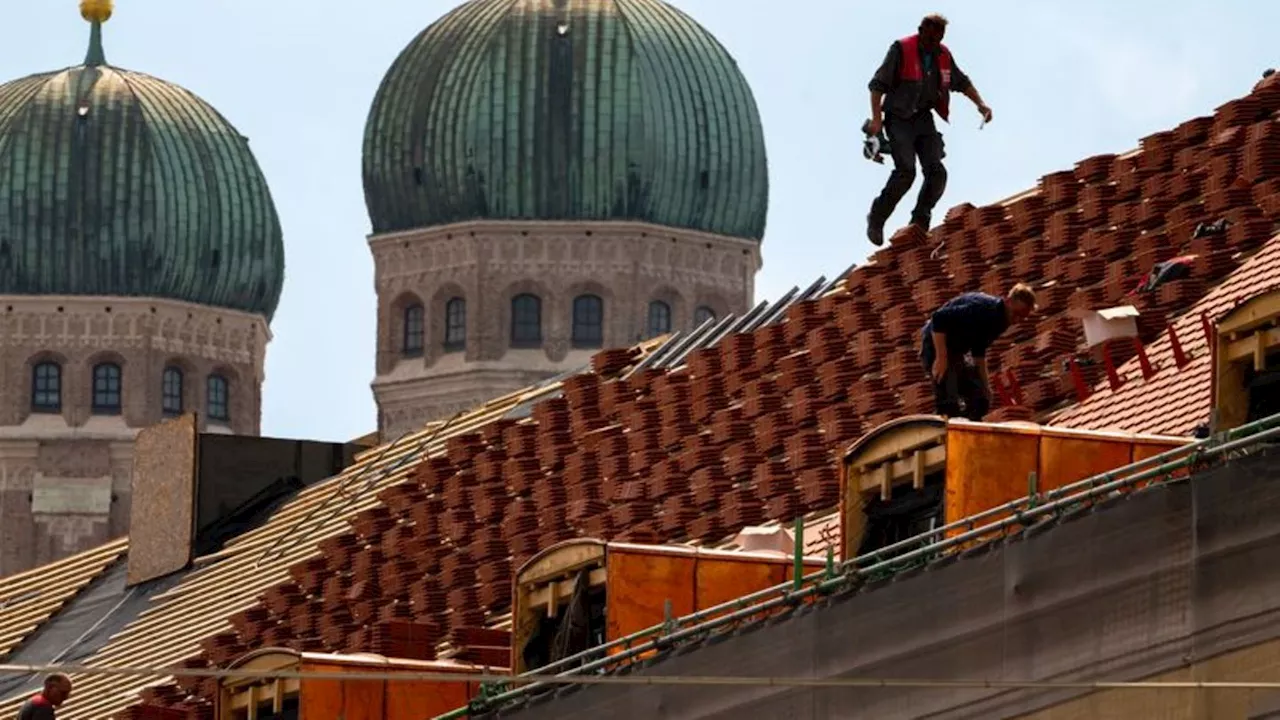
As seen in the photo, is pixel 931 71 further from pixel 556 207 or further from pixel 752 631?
pixel 556 207

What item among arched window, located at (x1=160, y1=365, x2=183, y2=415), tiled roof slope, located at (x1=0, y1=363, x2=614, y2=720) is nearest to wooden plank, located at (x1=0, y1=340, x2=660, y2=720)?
tiled roof slope, located at (x1=0, y1=363, x2=614, y2=720)

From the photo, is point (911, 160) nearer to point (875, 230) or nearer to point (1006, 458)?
point (875, 230)

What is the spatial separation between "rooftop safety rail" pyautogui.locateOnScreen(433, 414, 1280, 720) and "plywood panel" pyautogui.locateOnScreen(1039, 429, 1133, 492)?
2.40 feet

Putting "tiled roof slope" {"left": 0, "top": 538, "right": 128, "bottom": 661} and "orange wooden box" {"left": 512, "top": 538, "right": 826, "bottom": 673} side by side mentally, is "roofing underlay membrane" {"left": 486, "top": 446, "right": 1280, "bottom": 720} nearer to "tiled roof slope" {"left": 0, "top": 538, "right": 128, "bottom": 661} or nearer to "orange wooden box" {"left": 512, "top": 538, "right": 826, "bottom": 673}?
"orange wooden box" {"left": 512, "top": 538, "right": 826, "bottom": 673}

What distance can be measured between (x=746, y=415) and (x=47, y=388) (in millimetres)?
96838

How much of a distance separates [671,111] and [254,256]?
1229cm

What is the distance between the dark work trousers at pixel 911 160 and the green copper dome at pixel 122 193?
323ft

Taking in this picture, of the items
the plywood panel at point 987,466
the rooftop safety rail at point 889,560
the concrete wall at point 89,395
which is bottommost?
the rooftop safety rail at point 889,560

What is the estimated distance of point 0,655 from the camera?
211 ft

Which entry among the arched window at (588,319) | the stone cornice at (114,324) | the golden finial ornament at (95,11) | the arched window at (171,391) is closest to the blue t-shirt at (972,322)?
the arched window at (588,319)

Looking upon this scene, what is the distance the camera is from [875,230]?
4553cm

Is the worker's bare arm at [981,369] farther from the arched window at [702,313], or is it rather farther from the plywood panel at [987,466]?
the arched window at [702,313]

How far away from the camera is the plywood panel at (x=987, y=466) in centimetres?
3478

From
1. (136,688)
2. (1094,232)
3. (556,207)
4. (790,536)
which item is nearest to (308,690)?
(790,536)
